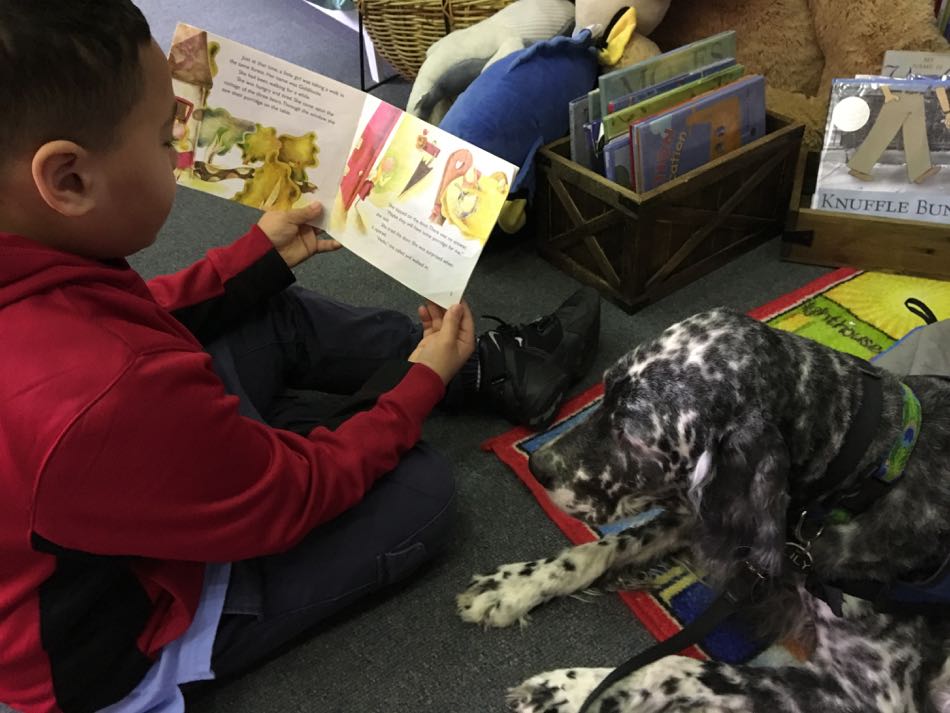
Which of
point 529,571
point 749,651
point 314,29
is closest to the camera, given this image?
point 749,651

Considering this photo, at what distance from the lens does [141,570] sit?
1285 mm

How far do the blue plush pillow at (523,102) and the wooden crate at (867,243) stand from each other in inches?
30.0

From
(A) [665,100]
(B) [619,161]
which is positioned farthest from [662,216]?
(A) [665,100]

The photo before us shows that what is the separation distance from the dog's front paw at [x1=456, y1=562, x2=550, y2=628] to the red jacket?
33cm

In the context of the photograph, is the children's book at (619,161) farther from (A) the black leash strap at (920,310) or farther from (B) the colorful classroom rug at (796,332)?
(A) the black leash strap at (920,310)

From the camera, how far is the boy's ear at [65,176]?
38.6 inches

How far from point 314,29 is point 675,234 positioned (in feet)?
9.28

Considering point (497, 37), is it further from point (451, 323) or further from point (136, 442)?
point (136, 442)

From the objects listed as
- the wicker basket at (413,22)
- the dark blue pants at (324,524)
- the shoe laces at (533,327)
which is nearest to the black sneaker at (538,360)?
the shoe laces at (533,327)

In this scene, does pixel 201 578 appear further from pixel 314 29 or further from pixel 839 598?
pixel 314 29

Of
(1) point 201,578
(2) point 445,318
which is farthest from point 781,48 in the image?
(1) point 201,578

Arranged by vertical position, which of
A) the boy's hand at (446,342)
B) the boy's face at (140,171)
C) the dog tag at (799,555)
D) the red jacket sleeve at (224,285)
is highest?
the boy's face at (140,171)

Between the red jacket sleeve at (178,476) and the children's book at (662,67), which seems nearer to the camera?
the red jacket sleeve at (178,476)

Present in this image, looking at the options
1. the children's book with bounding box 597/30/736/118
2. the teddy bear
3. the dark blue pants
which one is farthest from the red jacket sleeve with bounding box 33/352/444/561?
the teddy bear
